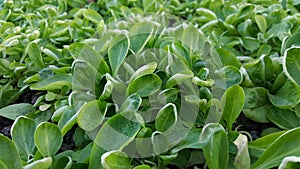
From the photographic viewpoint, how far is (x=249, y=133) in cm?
89

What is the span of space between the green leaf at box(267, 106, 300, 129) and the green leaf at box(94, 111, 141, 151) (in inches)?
13.3

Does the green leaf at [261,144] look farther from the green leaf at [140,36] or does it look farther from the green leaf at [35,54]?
the green leaf at [35,54]

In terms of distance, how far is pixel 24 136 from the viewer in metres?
0.77

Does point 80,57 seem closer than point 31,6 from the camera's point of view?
Yes

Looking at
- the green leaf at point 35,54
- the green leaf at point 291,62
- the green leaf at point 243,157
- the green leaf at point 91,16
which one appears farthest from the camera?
the green leaf at point 91,16

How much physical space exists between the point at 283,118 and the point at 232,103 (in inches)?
6.3

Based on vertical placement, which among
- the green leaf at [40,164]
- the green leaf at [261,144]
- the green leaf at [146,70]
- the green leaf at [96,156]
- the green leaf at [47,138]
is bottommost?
the green leaf at [261,144]

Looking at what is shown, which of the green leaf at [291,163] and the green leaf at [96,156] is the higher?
the green leaf at [291,163]

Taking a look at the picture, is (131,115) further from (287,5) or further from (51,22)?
(287,5)

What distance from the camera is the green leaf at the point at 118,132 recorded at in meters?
0.70

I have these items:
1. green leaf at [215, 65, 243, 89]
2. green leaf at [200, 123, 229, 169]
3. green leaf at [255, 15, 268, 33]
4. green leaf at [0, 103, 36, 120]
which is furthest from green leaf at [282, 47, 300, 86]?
green leaf at [0, 103, 36, 120]

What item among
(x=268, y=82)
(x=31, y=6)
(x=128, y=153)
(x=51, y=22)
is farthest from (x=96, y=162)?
(x=31, y=6)

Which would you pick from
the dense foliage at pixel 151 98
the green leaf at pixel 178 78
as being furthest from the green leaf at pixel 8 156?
the green leaf at pixel 178 78

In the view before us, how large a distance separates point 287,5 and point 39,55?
0.96 metres
